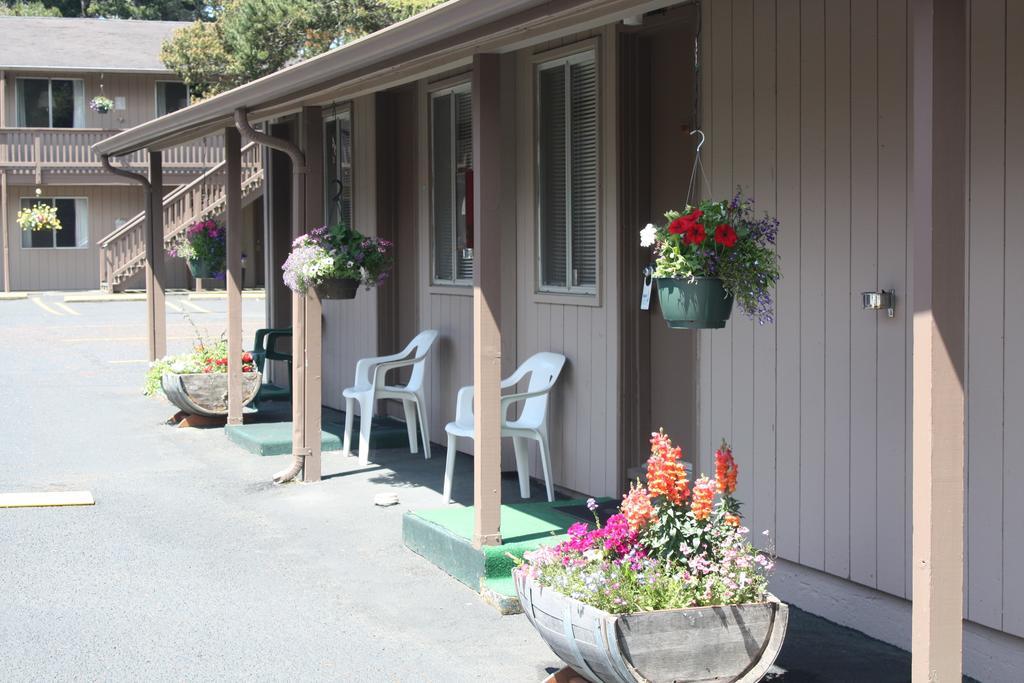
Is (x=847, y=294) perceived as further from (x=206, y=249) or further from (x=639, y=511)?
(x=206, y=249)

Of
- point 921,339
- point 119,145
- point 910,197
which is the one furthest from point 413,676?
point 119,145

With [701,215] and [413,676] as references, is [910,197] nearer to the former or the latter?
[701,215]

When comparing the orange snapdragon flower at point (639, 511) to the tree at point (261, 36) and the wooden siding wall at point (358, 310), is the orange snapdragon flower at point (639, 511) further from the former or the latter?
the tree at point (261, 36)

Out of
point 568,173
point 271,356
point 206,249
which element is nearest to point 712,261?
point 568,173

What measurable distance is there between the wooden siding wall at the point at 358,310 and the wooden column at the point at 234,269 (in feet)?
3.45

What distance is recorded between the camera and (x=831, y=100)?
17.2 ft

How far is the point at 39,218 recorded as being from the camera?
2945cm

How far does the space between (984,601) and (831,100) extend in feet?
6.82

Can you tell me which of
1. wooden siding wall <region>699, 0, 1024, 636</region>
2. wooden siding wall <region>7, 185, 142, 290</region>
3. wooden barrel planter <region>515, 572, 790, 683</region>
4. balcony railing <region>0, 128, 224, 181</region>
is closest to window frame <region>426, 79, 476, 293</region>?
wooden siding wall <region>699, 0, 1024, 636</region>

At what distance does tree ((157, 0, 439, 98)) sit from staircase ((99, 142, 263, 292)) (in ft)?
8.68

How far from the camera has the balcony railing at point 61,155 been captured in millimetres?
28984

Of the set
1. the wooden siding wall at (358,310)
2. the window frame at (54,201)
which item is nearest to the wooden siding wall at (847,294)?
the wooden siding wall at (358,310)

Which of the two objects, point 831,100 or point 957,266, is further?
point 831,100

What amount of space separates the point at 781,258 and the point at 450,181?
13.6 ft
